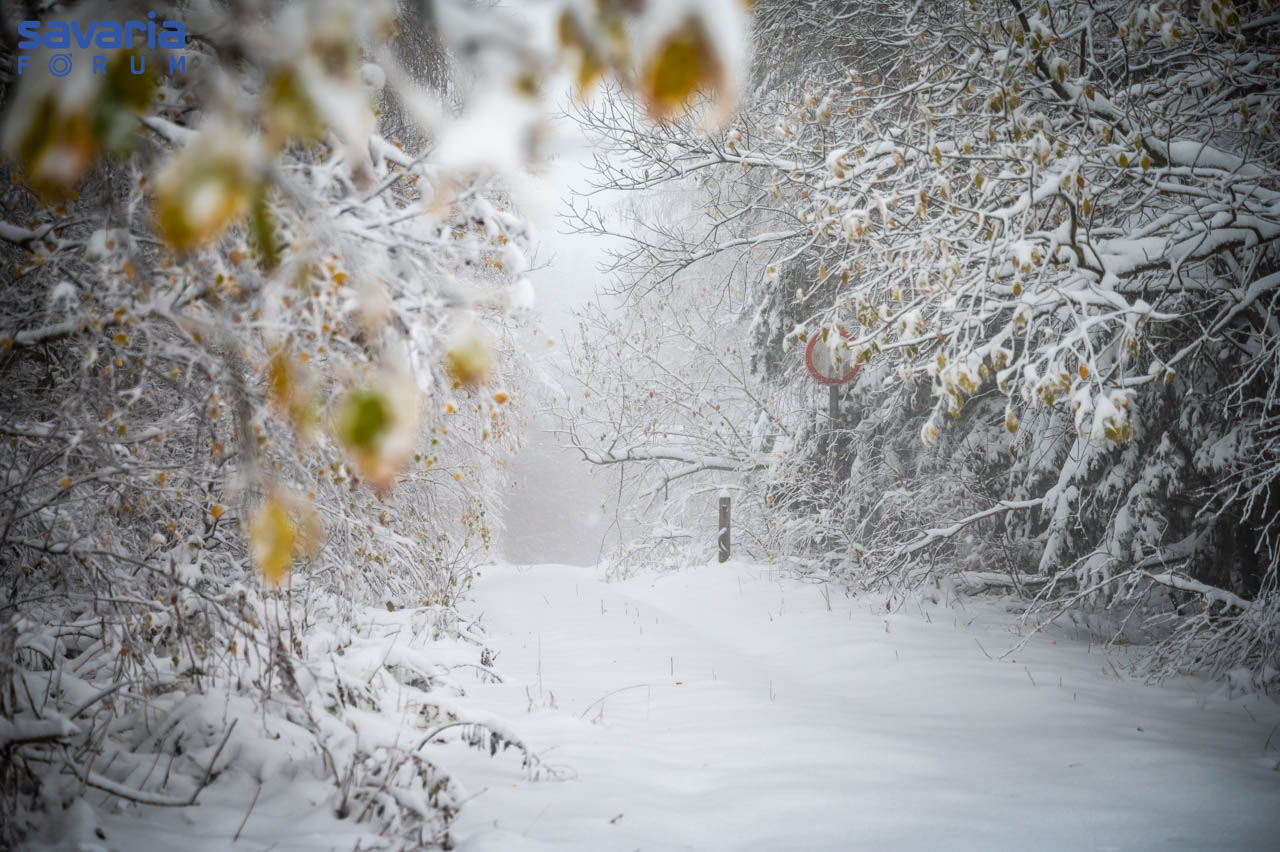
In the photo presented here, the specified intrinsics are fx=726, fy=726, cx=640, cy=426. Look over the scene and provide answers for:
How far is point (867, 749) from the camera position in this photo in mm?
3473

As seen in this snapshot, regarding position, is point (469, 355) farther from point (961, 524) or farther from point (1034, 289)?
point (961, 524)

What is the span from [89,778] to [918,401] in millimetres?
8363

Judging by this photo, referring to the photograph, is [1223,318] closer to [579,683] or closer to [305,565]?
[579,683]

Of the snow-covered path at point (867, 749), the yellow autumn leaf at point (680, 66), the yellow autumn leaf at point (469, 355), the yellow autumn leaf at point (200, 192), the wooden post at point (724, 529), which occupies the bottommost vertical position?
the snow-covered path at point (867, 749)

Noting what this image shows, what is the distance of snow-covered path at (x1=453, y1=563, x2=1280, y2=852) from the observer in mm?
2615

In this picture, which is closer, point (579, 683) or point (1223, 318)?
point (1223, 318)

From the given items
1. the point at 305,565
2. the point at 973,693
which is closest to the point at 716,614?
the point at 973,693

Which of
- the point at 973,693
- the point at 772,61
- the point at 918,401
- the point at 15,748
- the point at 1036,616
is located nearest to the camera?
the point at 15,748

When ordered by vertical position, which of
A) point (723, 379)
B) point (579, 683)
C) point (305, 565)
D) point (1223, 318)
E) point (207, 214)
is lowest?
point (579, 683)

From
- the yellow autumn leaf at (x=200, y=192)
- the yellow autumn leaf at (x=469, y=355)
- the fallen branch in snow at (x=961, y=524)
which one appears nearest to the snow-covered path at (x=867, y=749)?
the fallen branch in snow at (x=961, y=524)

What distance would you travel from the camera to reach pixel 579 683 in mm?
5125

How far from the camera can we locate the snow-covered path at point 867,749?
262cm

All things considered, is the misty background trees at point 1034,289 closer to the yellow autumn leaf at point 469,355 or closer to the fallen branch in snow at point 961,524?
the fallen branch in snow at point 961,524

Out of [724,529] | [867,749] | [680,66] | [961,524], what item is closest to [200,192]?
[680,66]
